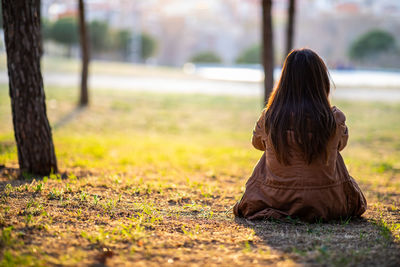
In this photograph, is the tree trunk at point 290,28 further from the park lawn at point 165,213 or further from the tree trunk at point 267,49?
the park lawn at point 165,213

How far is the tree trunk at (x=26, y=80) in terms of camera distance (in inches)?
184

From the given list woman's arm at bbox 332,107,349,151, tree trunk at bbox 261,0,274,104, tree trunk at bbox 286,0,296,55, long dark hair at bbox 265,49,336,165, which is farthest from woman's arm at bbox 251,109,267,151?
tree trunk at bbox 286,0,296,55

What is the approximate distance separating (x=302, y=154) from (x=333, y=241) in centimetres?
72

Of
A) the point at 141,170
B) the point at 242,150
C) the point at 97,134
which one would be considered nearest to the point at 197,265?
the point at 141,170

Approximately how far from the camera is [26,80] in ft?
15.6

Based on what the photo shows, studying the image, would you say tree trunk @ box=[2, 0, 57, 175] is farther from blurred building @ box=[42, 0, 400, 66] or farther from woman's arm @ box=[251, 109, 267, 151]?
blurred building @ box=[42, 0, 400, 66]

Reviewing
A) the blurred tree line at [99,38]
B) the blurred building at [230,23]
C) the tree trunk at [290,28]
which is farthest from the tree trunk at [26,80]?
the blurred building at [230,23]

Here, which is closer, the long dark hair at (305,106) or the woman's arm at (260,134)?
the long dark hair at (305,106)

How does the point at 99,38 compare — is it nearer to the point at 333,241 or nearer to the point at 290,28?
the point at 290,28

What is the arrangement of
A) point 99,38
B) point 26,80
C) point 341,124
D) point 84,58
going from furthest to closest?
point 99,38, point 84,58, point 26,80, point 341,124

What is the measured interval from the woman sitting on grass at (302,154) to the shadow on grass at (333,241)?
115 millimetres

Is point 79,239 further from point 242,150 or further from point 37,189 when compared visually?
point 242,150

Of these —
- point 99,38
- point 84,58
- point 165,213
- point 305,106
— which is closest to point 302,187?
point 305,106

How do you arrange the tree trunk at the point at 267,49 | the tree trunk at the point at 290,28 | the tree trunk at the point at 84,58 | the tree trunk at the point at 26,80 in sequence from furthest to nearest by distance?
the tree trunk at the point at 84,58, the tree trunk at the point at 290,28, the tree trunk at the point at 267,49, the tree trunk at the point at 26,80
